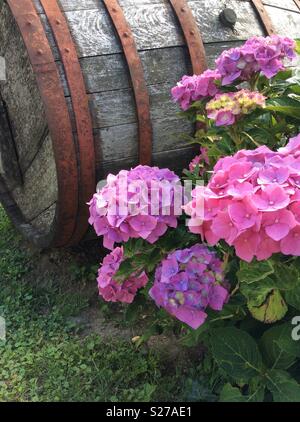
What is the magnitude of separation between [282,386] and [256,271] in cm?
39

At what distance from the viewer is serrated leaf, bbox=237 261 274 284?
1353mm

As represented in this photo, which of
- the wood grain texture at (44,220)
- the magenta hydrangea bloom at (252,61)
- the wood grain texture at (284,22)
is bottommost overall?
the wood grain texture at (44,220)

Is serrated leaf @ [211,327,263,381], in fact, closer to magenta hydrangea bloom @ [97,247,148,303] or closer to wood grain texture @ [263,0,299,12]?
magenta hydrangea bloom @ [97,247,148,303]

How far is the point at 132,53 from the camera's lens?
→ 2.27m

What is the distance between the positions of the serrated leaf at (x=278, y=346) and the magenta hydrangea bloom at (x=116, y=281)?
0.48 metres

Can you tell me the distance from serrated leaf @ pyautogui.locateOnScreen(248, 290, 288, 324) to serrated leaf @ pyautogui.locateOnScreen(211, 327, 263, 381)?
0.31 feet

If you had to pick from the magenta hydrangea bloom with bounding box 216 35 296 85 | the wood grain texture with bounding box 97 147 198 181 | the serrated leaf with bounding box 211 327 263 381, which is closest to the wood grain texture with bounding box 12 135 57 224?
the wood grain texture with bounding box 97 147 198 181

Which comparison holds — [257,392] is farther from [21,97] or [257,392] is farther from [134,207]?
[21,97]

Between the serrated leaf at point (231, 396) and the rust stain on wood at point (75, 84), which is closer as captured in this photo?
the serrated leaf at point (231, 396)

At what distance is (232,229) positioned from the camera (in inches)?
44.6

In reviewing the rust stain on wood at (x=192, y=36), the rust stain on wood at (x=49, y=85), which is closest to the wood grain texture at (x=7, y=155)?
the rust stain on wood at (x=49, y=85)

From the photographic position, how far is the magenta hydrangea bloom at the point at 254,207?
1.10 meters

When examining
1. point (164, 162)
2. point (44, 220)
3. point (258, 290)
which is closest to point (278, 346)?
point (258, 290)

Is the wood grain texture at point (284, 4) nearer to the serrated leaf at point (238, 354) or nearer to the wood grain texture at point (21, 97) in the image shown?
the wood grain texture at point (21, 97)
